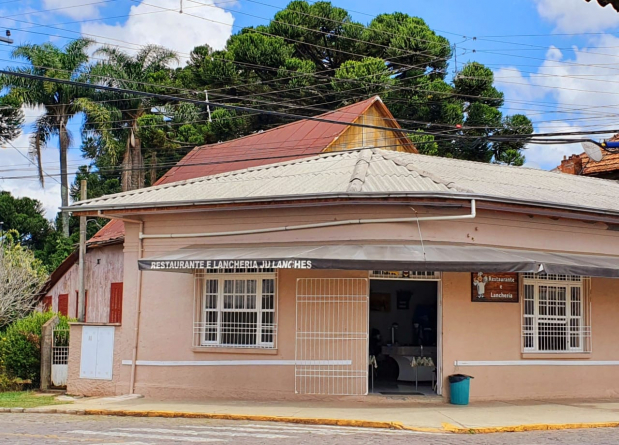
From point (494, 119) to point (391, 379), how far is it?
19882mm

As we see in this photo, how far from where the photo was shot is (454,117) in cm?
3338

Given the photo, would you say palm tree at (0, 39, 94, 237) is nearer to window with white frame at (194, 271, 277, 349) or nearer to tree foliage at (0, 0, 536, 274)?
tree foliage at (0, 0, 536, 274)

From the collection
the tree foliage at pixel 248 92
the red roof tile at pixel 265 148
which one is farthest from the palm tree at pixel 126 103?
the red roof tile at pixel 265 148

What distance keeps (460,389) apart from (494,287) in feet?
6.99

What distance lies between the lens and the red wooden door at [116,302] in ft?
74.9

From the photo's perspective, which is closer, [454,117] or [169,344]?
[169,344]

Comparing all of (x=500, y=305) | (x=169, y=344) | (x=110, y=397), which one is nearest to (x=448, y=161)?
(x=500, y=305)

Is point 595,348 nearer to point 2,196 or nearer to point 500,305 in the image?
point 500,305

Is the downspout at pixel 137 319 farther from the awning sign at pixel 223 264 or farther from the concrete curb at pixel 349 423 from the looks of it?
the concrete curb at pixel 349 423

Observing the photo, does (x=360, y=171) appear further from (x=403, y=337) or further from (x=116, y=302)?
(x=116, y=302)

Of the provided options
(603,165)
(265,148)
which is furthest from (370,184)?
(603,165)

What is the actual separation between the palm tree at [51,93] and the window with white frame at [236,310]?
23602 mm

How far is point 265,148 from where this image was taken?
25984mm

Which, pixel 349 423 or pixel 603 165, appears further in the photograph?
pixel 603 165
